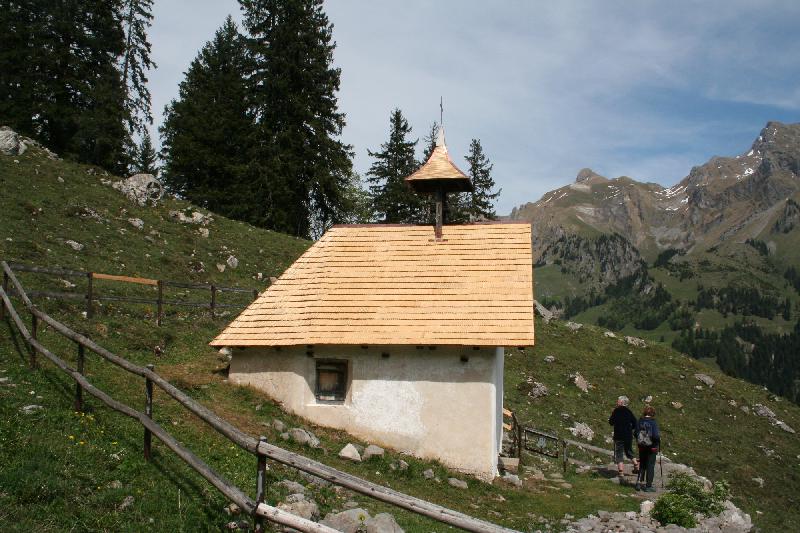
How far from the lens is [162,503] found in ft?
26.3

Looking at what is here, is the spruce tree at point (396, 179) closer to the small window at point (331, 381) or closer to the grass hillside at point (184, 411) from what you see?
the grass hillside at point (184, 411)

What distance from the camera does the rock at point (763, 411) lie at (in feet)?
99.5

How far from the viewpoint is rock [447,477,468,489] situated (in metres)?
14.0

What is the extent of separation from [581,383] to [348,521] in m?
21.9

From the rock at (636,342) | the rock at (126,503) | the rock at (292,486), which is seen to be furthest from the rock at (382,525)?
the rock at (636,342)

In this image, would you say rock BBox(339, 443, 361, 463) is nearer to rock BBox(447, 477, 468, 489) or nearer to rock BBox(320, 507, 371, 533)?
rock BBox(447, 477, 468, 489)

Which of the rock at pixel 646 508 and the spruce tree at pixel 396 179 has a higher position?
the spruce tree at pixel 396 179

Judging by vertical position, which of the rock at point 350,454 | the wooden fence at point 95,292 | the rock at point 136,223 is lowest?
the rock at point 350,454

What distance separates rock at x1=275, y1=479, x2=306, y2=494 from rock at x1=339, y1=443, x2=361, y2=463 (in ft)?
11.8

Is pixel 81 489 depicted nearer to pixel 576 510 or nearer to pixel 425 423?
pixel 425 423

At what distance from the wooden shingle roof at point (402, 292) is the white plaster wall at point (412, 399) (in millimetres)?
483

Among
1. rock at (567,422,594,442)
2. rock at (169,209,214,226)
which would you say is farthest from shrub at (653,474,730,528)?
rock at (169,209,214,226)

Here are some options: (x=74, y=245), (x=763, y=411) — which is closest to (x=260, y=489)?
(x=74, y=245)

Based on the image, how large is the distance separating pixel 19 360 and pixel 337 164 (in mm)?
32607
